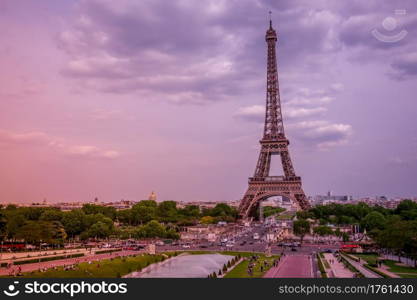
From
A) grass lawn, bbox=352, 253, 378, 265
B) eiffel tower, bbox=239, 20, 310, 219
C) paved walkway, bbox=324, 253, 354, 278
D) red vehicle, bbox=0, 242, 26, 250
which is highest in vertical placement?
eiffel tower, bbox=239, 20, 310, 219

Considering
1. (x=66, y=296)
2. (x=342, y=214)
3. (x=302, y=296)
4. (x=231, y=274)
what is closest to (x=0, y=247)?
(x=231, y=274)

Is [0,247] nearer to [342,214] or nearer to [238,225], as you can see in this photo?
[238,225]

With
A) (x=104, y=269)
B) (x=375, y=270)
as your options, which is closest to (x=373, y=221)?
(x=375, y=270)

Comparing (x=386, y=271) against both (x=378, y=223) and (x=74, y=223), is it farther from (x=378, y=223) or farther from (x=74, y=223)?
(x=74, y=223)

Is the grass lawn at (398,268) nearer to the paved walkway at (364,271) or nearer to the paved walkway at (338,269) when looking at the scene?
the paved walkway at (364,271)

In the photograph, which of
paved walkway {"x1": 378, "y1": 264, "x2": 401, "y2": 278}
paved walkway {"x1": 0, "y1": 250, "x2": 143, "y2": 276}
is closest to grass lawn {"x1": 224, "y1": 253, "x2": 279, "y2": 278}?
paved walkway {"x1": 378, "y1": 264, "x2": 401, "y2": 278}

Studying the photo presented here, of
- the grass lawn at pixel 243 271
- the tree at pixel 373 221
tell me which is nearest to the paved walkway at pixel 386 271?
the grass lawn at pixel 243 271

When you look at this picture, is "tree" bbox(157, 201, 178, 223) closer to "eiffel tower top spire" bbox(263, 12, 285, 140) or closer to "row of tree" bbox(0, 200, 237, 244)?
"row of tree" bbox(0, 200, 237, 244)
